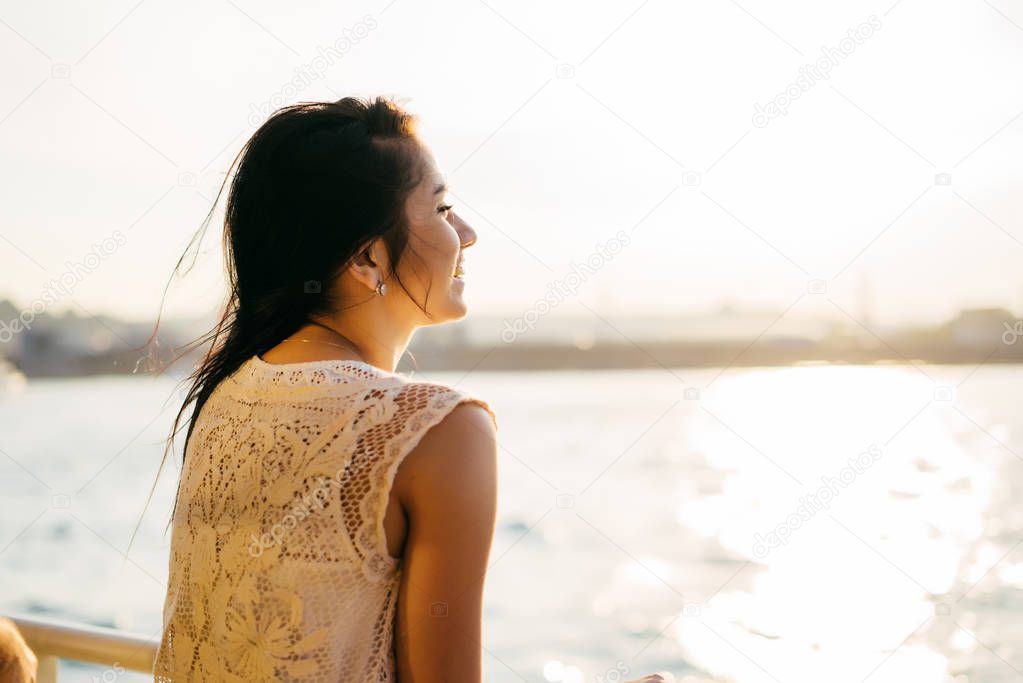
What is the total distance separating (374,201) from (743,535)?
1635 cm

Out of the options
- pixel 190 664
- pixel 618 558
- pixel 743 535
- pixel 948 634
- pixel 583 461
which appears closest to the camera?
pixel 190 664

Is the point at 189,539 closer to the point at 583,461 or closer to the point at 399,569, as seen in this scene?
the point at 399,569

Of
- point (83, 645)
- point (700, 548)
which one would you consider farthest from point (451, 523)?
point (700, 548)

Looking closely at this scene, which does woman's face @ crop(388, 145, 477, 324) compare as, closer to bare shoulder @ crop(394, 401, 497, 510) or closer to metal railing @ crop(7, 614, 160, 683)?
bare shoulder @ crop(394, 401, 497, 510)

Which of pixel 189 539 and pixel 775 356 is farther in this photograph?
pixel 775 356

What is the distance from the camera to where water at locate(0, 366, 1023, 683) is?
9.55 meters

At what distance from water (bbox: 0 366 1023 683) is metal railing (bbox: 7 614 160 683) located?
35 cm

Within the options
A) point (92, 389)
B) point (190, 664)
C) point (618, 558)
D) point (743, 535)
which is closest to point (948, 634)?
point (618, 558)

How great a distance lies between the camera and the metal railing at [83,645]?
1.33 m

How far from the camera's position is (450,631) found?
92cm

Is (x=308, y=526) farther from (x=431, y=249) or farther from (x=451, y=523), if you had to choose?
(x=431, y=249)

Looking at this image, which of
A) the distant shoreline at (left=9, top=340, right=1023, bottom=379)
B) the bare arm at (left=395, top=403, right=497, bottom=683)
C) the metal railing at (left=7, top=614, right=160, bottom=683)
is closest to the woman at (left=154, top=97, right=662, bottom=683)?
the bare arm at (left=395, top=403, right=497, bottom=683)

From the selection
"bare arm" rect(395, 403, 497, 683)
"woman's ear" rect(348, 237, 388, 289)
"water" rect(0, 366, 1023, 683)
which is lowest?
"bare arm" rect(395, 403, 497, 683)

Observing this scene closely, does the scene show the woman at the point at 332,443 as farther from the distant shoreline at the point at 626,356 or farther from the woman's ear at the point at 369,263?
the distant shoreline at the point at 626,356
